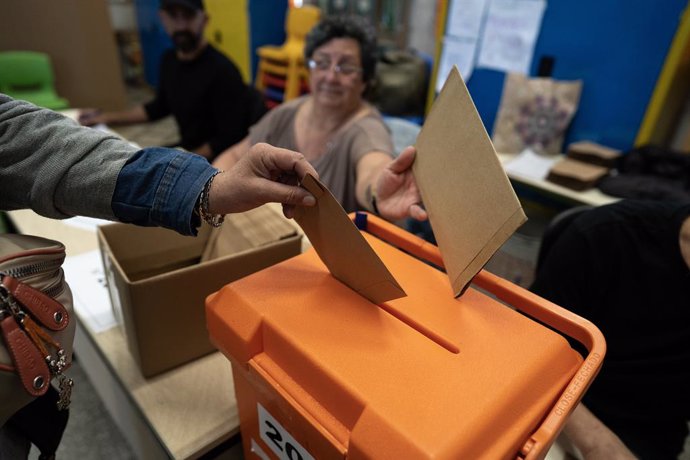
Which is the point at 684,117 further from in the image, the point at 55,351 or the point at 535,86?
the point at 55,351

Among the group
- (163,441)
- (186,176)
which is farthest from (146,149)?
(163,441)

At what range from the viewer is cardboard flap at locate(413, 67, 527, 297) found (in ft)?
1.65

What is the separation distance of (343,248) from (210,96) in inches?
77.5

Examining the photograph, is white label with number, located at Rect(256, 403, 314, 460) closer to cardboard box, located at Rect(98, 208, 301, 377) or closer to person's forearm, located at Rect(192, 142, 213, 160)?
cardboard box, located at Rect(98, 208, 301, 377)

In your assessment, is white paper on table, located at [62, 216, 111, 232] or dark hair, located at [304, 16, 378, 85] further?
dark hair, located at [304, 16, 378, 85]

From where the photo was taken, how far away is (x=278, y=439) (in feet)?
1.93

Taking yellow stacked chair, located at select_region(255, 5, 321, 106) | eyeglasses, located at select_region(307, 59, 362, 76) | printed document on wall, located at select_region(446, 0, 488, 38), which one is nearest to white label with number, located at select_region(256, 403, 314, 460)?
eyeglasses, located at select_region(307, 59, 362, 76)

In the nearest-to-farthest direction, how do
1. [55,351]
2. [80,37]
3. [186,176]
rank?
[55,351] → [186,176] → [80,37]

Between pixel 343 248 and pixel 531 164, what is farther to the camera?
pixel 531 164

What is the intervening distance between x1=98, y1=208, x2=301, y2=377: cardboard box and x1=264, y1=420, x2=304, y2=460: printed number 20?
27 centimetres

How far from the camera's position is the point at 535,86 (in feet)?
8.21

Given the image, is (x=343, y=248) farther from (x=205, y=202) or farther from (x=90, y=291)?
(x=90, y=291)

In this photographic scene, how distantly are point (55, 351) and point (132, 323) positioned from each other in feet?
0.69

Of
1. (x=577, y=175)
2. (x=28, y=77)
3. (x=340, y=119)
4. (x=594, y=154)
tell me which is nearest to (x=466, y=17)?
(x=594, y=154)
